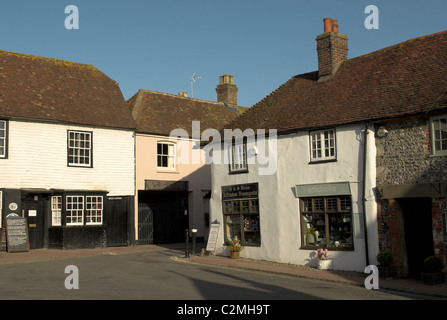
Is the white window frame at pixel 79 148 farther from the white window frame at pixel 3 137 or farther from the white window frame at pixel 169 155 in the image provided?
the white window frame at pixel 169 155

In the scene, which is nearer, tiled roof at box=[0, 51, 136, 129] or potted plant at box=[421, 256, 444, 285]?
potted plant at box=[421, 256, 444, 285]

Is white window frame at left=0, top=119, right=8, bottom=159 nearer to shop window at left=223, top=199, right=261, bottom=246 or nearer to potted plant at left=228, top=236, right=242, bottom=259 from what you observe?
shop window at left=223, top=199, right=261, bottom=246

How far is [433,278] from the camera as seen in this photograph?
1448 cm

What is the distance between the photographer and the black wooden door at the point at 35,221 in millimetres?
24172

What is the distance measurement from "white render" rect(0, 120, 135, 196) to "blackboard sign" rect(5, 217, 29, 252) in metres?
1.54

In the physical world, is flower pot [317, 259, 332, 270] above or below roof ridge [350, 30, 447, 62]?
below

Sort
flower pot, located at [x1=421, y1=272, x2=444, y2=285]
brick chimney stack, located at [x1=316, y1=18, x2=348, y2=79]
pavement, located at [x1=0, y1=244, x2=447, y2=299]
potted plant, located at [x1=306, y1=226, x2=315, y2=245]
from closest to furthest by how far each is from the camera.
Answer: pavement, located at [x1=0, y1=244, x2=447, y2=299] < flower pot, located at [x1=421, y1=272, x2=444, y2=285] < potted plant, located at [x1=306, y1=226, x2=315, y2=245] < brick chimney stack, located at [x1=316, y1=18, x2=348, y2=79]

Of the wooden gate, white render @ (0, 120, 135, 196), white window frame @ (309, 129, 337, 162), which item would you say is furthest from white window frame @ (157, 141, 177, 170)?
white window frame @ (309, 129, 337, 162)

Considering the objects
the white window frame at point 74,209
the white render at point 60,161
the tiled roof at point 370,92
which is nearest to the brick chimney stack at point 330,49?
the tiled roof at point 370,92

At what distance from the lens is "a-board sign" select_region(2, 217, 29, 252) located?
22812 millimetres

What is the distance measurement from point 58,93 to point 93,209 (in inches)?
239

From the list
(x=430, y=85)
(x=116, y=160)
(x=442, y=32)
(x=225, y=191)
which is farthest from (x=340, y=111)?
(x=116, y=160)

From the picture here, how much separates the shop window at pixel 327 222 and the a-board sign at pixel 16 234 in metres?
12.4

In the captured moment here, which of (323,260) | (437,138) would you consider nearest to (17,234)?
(323,260)
